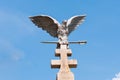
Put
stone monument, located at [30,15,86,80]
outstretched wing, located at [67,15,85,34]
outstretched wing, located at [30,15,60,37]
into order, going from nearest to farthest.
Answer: stone monument, located at [30,15,86,80] < outstretched wing, located at [30,15,60,37] < outstretched wing, located at [67,15,85,34]

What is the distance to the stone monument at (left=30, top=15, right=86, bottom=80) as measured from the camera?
14.8 metres

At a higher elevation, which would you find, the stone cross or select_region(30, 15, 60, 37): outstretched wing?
select_region(30, 15, 60, 37): outstretched wing

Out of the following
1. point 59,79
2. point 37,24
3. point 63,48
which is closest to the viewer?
point 59,79

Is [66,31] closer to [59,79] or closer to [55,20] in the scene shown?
[55,20]

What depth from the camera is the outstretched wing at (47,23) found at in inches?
638

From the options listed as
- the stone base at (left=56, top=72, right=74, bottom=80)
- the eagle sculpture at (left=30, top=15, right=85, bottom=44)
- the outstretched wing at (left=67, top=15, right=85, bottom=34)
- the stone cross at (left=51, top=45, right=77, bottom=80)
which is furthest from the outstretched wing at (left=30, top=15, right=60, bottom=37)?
the stone base at (left=56, top=72, right=74, bottom=80)

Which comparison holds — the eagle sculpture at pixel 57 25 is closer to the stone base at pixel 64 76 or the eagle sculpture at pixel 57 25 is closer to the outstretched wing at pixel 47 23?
the outstretched wing at pixel 47 23

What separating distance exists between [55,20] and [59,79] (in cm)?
248

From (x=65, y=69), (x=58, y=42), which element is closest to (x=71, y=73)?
(x=65, y=69)

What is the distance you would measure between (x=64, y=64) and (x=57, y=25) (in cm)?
168

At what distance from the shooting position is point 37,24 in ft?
54.2

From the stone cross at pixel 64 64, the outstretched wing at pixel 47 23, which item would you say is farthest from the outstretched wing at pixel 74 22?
the stone cross at pixel 64 64

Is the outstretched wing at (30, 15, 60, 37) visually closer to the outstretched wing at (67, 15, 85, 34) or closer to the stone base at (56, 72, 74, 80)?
the outstretched wing at (67, 15, 85, 34)

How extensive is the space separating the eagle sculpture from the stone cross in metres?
0.38
